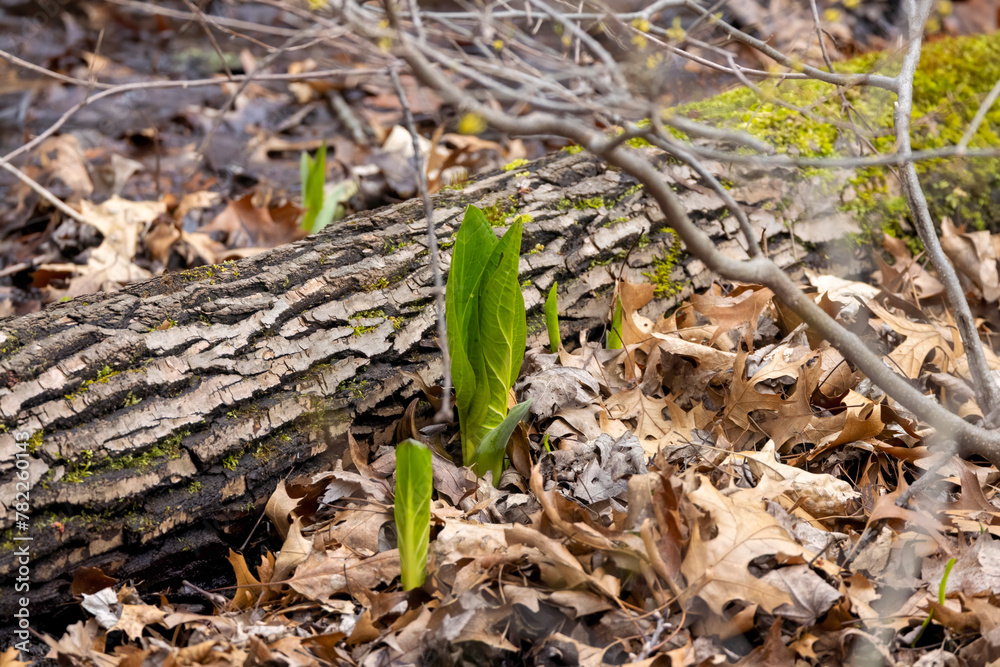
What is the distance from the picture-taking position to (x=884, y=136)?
2654 millimetres

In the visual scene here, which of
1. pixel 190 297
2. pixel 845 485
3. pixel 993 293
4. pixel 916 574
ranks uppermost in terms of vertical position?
A: pixel 190 297

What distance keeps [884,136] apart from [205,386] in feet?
8.65

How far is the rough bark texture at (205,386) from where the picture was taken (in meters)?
1.45

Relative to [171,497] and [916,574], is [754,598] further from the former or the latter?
[171,497]

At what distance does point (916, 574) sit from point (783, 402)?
485 mm

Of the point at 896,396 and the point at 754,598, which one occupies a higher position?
the point at 896,396

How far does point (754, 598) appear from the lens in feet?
4.19

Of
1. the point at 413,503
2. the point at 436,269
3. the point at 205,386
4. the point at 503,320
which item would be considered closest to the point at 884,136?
the point at 503,320

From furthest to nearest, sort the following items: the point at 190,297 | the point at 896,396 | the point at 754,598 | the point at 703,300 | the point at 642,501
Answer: the point at 703,300 → the point at 190,297 → the point at 896,396 → the point at 642,501 → the point at 754,598

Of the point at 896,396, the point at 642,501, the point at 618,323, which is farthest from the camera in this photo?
the point at 618,323

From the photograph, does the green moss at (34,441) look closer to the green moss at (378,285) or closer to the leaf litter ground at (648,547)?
the leaf litter ground at (648,547)

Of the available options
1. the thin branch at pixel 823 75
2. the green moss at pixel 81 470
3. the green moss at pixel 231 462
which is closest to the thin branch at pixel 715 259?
the thin branch at pixel 823 75

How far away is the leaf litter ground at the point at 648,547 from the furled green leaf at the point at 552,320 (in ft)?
0.19

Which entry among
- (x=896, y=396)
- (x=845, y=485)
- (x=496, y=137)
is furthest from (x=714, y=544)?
(x=496, y=137)
